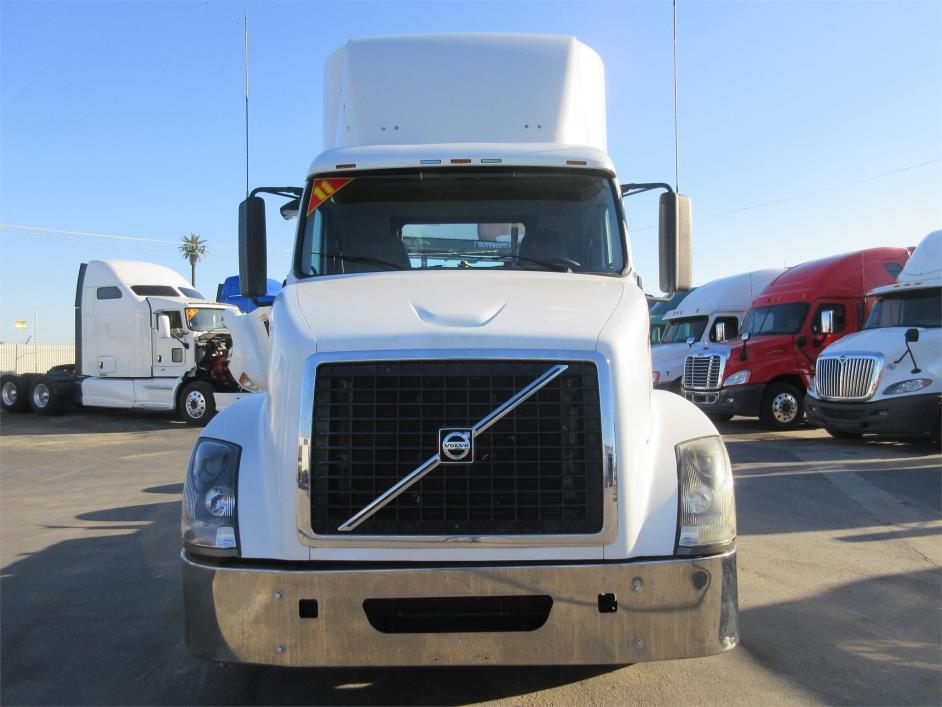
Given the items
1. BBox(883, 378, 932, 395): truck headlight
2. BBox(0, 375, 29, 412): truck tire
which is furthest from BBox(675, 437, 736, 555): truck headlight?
BBox(0, 375, 29, 412): truck tire

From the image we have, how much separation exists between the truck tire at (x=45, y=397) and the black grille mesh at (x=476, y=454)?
812 inches

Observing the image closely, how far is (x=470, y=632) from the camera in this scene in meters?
3.20

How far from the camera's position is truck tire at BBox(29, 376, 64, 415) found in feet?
70.0

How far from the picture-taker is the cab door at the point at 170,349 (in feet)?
62.8

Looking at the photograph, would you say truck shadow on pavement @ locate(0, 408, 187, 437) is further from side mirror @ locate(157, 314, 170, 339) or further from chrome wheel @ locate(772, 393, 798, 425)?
chrome wheel @ locate(772, 393, 798, 425)

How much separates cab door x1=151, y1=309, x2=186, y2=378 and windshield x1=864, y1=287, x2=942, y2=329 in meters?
14.5

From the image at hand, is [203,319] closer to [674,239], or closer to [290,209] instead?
[290,209]

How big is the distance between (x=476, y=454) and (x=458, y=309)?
0.69 metres

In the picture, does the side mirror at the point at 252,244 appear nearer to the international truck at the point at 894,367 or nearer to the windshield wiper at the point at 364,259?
the windshield wiper at the point at 364,259

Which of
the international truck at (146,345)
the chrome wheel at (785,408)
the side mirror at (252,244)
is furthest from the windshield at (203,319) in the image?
the side mirror at (252,244)

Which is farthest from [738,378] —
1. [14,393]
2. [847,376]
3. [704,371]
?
[14,393]

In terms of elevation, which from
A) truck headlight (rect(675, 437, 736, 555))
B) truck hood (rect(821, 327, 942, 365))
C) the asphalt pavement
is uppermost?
truck hood (rect(821, 327, 942, 365))

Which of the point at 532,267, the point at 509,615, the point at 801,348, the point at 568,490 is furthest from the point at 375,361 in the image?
the point at 801,348

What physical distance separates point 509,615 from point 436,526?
46 centimetres
